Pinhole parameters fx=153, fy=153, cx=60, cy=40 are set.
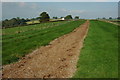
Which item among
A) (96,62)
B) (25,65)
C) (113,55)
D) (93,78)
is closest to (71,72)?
(93,78)

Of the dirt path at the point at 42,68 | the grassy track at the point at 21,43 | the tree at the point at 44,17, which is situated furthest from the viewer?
the tree at the point at 44,17

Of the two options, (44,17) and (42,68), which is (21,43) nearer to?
(42,68)

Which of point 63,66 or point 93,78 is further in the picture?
point 63,66

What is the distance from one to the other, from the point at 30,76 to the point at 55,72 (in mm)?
2252

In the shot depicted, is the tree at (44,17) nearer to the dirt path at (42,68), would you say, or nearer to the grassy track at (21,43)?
the grassy track at (21,43)

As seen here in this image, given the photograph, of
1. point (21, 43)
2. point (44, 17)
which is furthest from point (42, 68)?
point (44, 17)

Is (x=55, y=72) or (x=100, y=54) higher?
(x=100, y=54)

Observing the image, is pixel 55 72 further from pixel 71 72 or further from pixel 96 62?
pixel 96 62

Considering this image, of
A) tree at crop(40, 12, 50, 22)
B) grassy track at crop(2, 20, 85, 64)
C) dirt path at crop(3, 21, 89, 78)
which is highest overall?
tree at crop(40, 12, 50, 22)

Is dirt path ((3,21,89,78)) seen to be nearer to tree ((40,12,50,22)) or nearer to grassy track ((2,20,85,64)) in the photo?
grassy track ((2,20,85,64))

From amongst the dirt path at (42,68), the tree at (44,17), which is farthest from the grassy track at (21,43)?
the tree at (44,17)

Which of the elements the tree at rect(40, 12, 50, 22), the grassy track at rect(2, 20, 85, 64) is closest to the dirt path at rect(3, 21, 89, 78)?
the grassy track at rect(2, 20, 85, 64)

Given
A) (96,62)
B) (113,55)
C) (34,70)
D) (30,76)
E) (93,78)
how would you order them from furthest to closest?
(113,55)
(96,62)
(34,70)
(30,76)
(93,78)

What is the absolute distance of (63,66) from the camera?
15.3 meters
